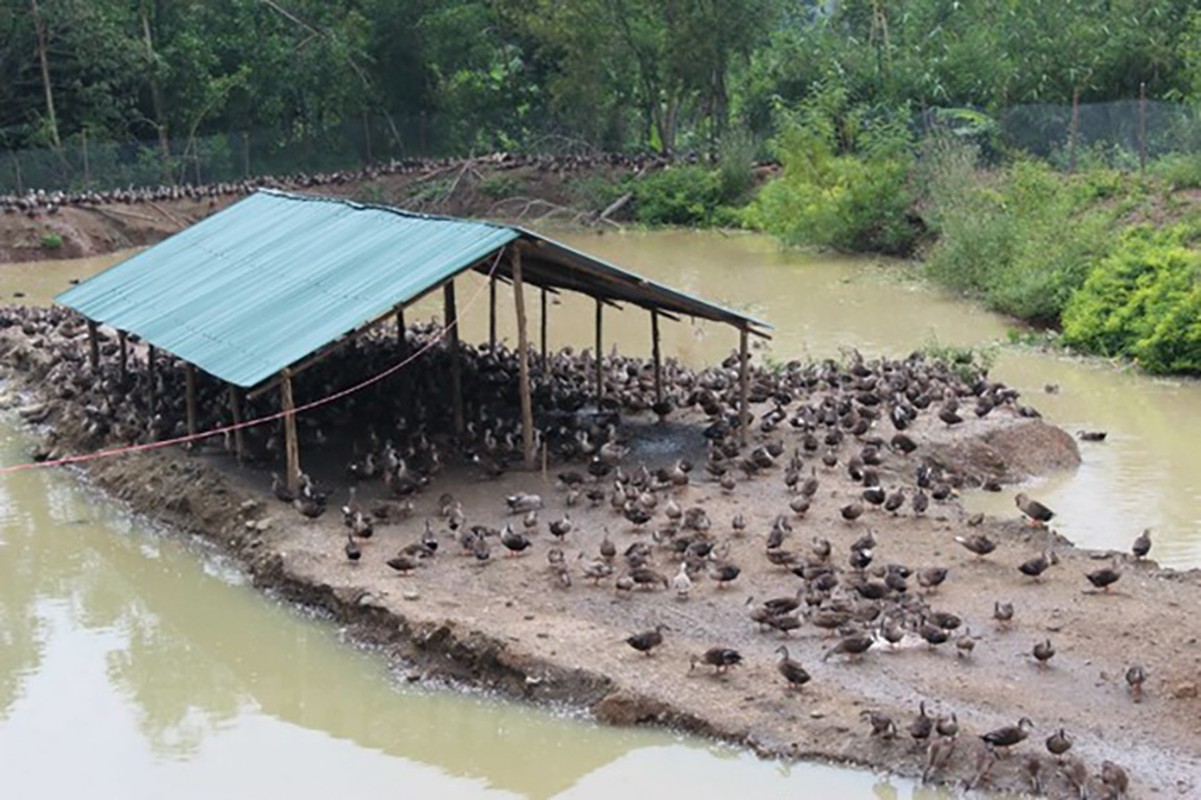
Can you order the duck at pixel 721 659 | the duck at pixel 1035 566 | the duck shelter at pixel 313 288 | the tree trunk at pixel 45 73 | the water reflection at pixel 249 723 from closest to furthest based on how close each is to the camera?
1. the water reflection at pixel 249 723
2. the duck at pixel 721 659
3. the duck at pixel 1035 566
4. the duck shelter at pixel 313 288
5. the tree trunk at pixel 45 73

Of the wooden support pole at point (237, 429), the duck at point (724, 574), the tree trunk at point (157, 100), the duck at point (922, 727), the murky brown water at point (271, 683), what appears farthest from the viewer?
the tree trunk at point (157, 100)

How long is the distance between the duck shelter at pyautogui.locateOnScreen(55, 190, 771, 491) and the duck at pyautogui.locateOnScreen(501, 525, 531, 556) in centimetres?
252

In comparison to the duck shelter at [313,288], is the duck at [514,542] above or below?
below

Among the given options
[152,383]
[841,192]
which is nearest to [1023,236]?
[841,192]

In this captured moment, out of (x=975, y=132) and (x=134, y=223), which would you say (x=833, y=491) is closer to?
(x=975, y=132)

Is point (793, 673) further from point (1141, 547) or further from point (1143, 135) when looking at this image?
point (1143, 135)

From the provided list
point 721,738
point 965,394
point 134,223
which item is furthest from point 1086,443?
point 134,223

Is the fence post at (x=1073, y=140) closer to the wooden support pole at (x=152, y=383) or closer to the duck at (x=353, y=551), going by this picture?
the wooden support pole at (x=152, y=383)

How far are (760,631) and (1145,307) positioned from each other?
1381 centimetres

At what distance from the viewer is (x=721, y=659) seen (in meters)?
11.6

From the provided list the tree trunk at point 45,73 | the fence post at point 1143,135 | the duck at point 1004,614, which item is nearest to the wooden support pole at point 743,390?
the duck at point 1004,614

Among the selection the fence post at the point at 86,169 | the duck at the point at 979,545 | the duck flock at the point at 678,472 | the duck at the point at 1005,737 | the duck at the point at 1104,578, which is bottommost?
the fence post at the point at 86,169

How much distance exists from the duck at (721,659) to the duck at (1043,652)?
7.20 feet

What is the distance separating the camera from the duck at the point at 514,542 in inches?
563
